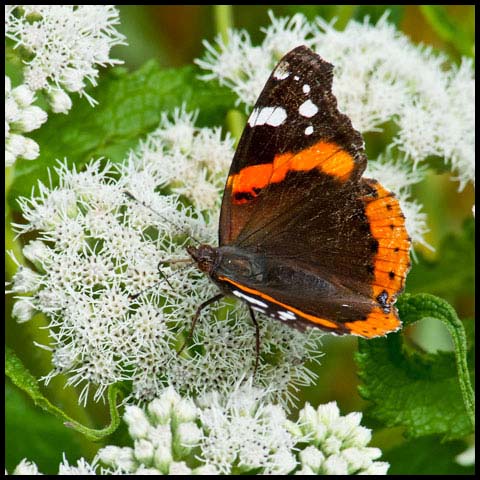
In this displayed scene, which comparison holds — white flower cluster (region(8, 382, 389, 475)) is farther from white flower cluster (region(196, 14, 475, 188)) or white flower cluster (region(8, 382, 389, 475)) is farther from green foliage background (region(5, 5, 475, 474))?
white flower cluster (region(196, 14, 475, 188))

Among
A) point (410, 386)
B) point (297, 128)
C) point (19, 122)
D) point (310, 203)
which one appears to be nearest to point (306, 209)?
point (310, 203)

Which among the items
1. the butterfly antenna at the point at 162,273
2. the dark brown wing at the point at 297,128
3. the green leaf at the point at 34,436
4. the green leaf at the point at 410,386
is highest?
the dark brown wing at the point at 297,128

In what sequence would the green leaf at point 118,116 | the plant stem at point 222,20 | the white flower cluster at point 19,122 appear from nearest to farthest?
the white flower cluster at point 19,122, the green leaf at point 118,116, the plant stem at point 222,20

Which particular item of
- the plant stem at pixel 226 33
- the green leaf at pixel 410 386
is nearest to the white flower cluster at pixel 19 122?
the plant stem at pixel 226 33

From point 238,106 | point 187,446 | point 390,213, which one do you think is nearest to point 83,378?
point 187,446

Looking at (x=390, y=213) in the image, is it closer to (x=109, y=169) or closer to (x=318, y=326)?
(x=318, y=326)

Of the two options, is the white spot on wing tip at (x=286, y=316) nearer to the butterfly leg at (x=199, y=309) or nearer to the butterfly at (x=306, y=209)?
the butterfly at (x=306, y=209)
